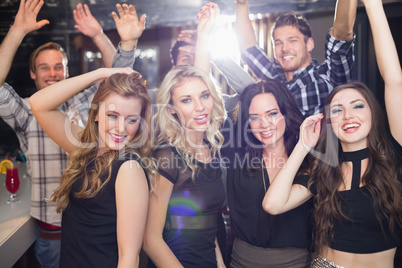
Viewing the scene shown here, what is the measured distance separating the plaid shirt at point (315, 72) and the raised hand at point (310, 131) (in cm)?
47

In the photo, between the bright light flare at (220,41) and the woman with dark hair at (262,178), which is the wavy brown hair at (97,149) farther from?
the bright light flare at (220,41)

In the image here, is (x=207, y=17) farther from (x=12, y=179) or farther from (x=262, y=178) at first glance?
(x=12, y=179)

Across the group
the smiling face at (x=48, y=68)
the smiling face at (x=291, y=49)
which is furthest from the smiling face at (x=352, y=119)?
the smiling face at (x=48, y=68)

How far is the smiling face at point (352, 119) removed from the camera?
1.78m

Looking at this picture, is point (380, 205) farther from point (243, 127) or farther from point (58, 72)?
point (58, 72)

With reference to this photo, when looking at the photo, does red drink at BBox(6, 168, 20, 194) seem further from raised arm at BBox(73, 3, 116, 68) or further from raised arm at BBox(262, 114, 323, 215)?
raised arm at BBox(262, 114, 323, 215)

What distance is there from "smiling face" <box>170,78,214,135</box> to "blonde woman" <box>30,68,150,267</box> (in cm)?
21

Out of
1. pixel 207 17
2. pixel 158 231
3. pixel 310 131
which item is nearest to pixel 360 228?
pixel 310 131

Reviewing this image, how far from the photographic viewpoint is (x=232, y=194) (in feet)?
6.44

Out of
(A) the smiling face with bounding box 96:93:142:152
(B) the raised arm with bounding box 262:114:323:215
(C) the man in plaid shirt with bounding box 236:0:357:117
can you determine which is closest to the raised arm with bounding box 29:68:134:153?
(A) the smiling face with bounding box 96:93:142:152

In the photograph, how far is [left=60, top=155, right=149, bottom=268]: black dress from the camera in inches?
63.1

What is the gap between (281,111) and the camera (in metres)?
2.02

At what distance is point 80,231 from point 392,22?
90.3 inches

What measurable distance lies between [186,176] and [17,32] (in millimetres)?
1195
